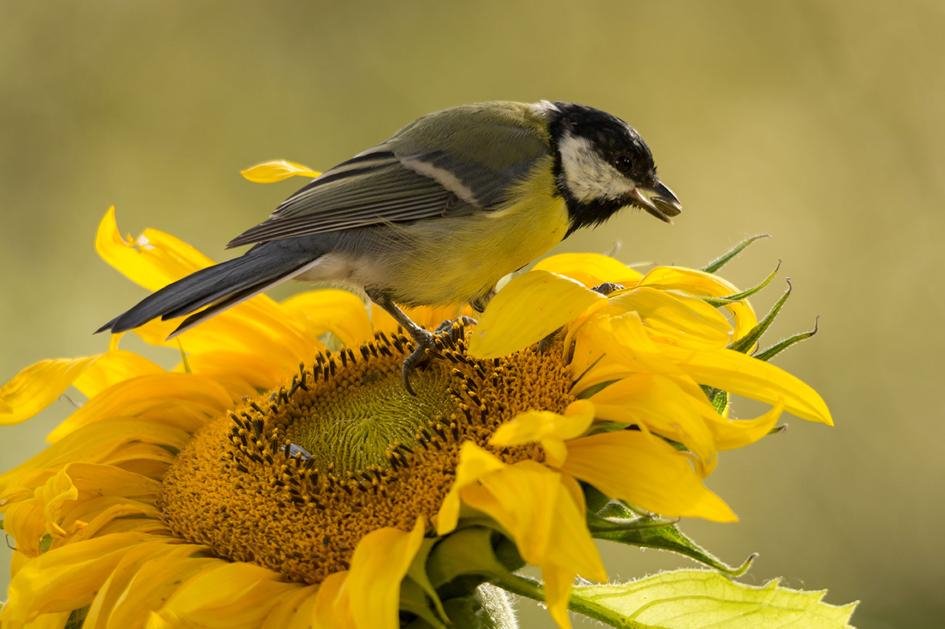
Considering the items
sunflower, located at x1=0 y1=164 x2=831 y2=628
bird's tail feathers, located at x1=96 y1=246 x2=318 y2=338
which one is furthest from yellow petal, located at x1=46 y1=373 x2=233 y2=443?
bird's tail feathers, located at x1=96 y1=246 x2=318 y2=338

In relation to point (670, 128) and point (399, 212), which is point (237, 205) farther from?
point (399, 212)

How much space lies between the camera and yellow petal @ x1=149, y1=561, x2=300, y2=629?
2492mm

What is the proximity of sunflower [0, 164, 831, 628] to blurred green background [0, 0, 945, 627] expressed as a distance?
96.5 inches

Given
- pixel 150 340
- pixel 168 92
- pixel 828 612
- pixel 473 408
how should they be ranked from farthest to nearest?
pixel 168 92 < pixel 150 340 < pixel 473 408 < pixel 828 612

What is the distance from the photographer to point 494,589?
8.42ft

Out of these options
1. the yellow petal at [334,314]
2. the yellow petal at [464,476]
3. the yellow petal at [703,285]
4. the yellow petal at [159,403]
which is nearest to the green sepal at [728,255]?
the yellow petal at [703,285]

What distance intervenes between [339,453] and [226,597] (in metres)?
0.49

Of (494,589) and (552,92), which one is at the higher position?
(552,92)

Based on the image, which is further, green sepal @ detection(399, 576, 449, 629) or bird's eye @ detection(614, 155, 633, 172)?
bird's eye @ detection(614, 155, 633, 172)

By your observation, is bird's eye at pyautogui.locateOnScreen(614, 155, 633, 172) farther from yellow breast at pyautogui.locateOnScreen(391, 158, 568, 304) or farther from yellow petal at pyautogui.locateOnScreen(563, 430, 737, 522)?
yellow petal at pyautogui.locateOnScreen(563, 430, 737, 522)

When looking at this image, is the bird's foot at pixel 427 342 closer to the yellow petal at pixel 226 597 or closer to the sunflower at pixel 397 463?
the sunflower at pixel 397 463

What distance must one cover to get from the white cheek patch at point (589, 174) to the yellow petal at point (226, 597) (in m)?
1.87

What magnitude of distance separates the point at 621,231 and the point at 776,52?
1254 mm

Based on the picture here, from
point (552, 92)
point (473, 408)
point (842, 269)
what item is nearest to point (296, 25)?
point (552, 92)
